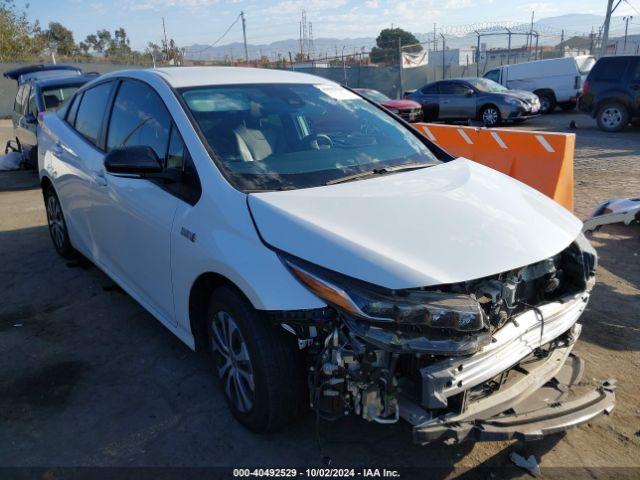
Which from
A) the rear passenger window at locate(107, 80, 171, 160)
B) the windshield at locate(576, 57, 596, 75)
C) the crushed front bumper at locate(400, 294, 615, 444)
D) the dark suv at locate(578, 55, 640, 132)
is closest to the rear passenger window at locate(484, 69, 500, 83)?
the windshield at locate(576, 57, 596, 75)

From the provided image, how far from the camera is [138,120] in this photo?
145 inches

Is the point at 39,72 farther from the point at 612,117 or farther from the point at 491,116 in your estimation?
the point at 612,117

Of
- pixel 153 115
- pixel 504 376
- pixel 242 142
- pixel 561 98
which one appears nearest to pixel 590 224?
pixel 504 376

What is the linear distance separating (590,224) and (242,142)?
13.1ft

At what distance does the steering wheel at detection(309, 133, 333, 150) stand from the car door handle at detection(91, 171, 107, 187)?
1573mm

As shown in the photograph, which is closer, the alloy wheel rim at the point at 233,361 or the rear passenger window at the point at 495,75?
the alloy wheel rim at the point at 233,361

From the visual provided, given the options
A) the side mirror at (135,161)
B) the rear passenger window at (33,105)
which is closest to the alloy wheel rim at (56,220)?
the side mirror at (135,161)

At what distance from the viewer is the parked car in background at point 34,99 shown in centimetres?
992

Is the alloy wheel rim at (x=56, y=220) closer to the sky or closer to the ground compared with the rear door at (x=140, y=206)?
closer to the ground

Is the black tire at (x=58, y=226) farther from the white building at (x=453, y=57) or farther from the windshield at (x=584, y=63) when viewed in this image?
the white building at (x=453, y=57)

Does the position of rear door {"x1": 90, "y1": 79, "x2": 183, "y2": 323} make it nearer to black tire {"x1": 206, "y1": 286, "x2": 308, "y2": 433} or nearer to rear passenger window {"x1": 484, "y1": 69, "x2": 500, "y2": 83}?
black tire {"x1": 206, "y1": 286, "x2": 308, "y2": 433}

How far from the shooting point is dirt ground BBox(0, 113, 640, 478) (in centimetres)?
273

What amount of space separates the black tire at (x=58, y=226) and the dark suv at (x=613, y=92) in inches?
532

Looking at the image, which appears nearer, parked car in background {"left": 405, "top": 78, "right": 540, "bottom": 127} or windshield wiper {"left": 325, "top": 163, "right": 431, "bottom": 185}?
windshield wiper {"left": 325, "top": 163, "right": 431, "bottom": 185}
